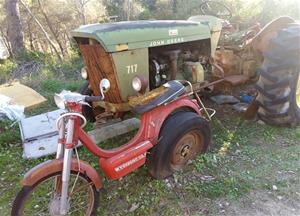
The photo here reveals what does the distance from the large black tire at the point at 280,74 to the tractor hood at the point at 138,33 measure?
31.6 inches

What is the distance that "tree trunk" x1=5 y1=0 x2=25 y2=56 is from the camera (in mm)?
8469

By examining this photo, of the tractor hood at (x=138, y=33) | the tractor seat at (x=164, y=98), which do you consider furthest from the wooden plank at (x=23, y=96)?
the tractor seat at (x=164, y=98)

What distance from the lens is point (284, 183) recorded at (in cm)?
293

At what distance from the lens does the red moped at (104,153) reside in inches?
90.0

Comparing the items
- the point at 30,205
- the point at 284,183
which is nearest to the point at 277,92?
the point at 284,183

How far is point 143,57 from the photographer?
3.14m

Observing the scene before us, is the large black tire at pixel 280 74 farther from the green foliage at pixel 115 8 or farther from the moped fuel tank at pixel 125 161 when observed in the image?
the green foliage at pixel 115 8

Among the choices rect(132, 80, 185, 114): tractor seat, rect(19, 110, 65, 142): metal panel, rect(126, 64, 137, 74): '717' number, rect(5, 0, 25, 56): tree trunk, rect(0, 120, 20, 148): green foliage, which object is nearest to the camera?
rect(132, 80, 185, 114): tractor seat

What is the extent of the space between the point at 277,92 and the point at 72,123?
2.31 m

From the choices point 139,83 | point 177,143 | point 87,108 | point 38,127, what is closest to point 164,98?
point 139,83

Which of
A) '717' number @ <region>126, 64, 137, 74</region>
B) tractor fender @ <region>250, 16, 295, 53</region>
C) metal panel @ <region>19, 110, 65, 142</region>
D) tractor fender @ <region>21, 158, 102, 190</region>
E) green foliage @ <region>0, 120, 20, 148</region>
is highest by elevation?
tractor fender @ <region>250, 16, 295, 53</region>

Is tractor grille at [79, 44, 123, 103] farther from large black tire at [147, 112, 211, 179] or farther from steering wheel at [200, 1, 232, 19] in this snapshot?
steering wheel at [200, 1, 232, 19]

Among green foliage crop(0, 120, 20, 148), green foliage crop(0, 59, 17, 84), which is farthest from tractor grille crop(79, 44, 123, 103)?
green foliage crop(0, 59, 17, 84)

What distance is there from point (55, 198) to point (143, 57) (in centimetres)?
149
